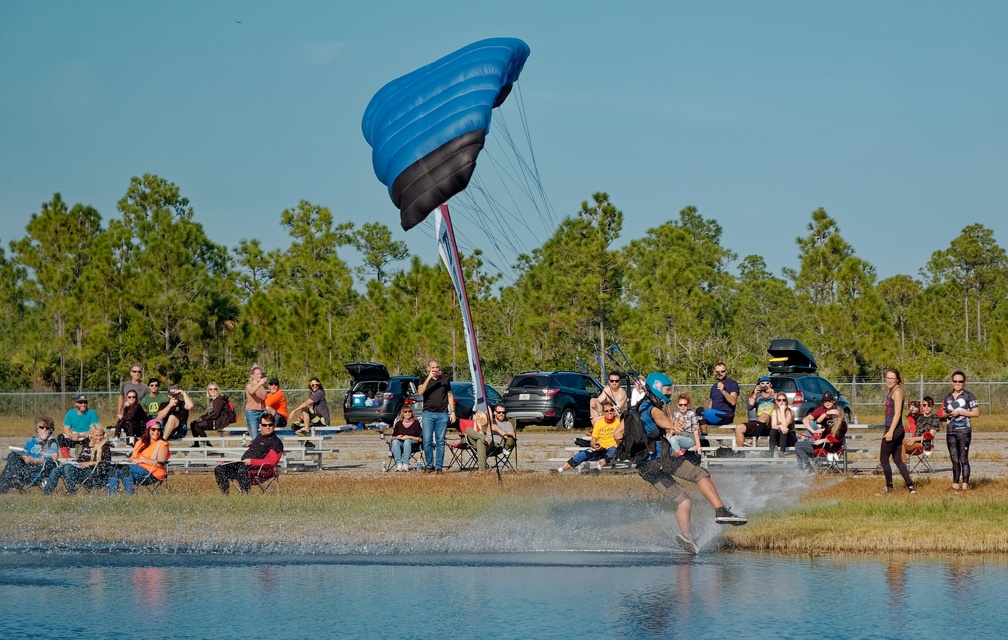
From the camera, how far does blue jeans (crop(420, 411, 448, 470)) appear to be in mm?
18906

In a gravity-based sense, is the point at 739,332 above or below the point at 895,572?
above

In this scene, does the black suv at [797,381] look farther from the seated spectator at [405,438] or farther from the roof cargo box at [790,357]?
the seated spectator at [405,438]

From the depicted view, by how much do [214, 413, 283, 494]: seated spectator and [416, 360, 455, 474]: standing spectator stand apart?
2.50 metres

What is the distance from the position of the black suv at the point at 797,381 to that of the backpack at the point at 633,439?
502 inches

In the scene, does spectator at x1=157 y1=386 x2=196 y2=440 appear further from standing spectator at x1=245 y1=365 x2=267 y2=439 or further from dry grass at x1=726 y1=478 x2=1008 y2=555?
dry grass at x1=726 y1=478 x2=1008 y2=555

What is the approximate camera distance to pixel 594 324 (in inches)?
1711

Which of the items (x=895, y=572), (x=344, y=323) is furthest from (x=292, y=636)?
(x=344, y=323)

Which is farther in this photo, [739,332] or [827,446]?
[739,332]

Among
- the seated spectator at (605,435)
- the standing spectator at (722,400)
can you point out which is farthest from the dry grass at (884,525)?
the standing spectator at (722,400)

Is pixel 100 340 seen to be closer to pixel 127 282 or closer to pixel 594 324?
pixel 127 282

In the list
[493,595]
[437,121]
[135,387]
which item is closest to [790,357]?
[135,387]

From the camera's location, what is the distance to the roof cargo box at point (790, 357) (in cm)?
3148

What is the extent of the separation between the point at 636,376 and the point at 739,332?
148 ft

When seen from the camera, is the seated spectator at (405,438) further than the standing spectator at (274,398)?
No
